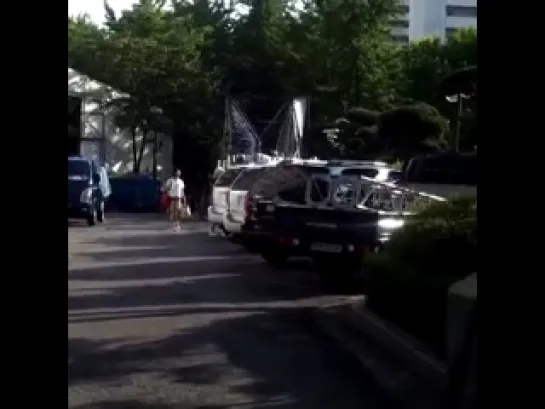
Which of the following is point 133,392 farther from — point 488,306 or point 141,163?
point 141,163

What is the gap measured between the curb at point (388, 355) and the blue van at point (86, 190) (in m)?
20.6

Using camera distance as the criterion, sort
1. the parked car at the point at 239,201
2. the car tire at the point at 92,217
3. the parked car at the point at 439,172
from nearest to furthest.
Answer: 1. the parked car at the point at 439,172
2. the parked car at the point at 239,201
3. the car tire at the point at 92,217

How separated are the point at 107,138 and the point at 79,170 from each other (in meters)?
19.2

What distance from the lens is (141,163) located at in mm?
58562

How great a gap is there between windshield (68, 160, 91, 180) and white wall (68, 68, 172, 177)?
13328mm

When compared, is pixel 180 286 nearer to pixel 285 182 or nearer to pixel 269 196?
pixel 269 196

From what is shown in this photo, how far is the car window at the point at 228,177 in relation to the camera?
28.8 m

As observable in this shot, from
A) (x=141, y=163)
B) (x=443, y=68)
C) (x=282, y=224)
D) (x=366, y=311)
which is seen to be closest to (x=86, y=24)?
(x=141, y=163)

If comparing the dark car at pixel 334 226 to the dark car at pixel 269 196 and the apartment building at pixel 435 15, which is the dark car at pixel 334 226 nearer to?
the dark car at pixel 269 196

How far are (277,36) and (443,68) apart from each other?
8.76m

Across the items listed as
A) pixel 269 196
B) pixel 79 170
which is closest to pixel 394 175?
pixel 269 196

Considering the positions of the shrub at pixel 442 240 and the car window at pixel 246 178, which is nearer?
the shrub at pixel 442 240

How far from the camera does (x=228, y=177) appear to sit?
2977 centimetres

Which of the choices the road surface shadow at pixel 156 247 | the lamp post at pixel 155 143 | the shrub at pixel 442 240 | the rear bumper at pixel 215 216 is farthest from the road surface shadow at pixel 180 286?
the lamp post at pixel 155 143
